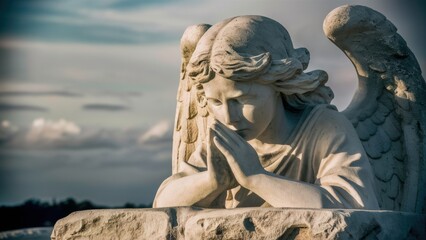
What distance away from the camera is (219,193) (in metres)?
8.33

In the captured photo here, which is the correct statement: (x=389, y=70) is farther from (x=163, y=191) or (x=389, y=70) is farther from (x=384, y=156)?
(x=163, y=191)

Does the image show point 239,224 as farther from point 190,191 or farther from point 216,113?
point 216,113

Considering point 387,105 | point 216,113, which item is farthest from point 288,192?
point 387,105

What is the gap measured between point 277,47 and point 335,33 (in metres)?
0.79

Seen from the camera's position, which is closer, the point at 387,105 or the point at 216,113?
the point at 216,113

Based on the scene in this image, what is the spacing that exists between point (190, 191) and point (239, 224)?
2.23 ft

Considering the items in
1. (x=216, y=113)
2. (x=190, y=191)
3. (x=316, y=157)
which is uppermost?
(x=216, y=113)

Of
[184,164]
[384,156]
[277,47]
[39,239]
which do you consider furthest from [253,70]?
[39,239]

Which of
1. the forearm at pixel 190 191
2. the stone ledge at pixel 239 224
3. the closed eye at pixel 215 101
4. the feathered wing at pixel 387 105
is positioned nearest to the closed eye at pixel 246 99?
the closed eye at pixel 215 101

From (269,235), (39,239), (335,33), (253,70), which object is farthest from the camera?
(39,239)

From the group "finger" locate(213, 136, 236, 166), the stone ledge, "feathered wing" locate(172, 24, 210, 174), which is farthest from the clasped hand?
→ "feathered wing" locate(172, 24, 210, 174)

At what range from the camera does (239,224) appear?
7770mm

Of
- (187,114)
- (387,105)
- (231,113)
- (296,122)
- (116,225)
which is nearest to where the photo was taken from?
(116,225)

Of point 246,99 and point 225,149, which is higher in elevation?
point 246,99
